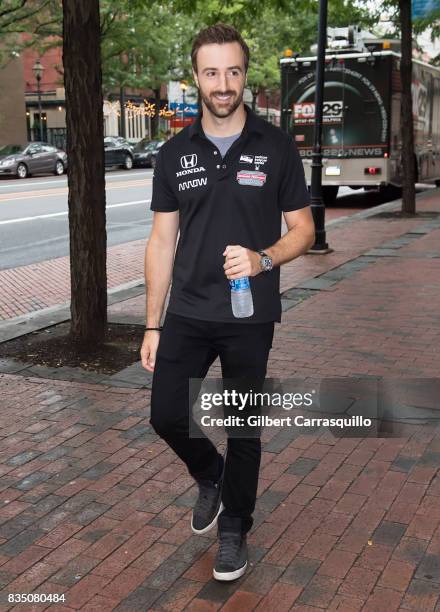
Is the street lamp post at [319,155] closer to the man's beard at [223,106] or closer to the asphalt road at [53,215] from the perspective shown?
the asphalt road at [53,215]

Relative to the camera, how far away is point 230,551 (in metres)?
3.26

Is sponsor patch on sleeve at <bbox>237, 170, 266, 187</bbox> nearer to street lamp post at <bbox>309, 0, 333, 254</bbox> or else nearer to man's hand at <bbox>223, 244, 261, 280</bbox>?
man's hand at <bbox>223, 244, 261, 280</bbox>

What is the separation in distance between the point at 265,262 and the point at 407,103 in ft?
45.9

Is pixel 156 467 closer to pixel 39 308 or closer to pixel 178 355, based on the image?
pixel 178 355

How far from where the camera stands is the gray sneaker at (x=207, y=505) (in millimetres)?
3520

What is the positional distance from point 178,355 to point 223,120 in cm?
91

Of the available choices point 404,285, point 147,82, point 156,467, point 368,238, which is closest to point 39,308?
point 404,285

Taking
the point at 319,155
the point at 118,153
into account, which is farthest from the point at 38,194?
the point at 118,153

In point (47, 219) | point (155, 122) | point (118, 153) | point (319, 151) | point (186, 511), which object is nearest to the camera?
point (186, 511)

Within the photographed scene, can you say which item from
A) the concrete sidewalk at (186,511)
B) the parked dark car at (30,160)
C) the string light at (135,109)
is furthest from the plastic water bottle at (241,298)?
the string light at (135,109)

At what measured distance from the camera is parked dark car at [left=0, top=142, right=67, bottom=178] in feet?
103

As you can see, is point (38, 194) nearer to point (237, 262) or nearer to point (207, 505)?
point (207, 505)

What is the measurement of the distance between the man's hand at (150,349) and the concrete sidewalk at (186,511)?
0.82 metres

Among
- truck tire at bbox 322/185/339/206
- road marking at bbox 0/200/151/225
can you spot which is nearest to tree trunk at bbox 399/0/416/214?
truck tire at bbox 322/185/339/206
